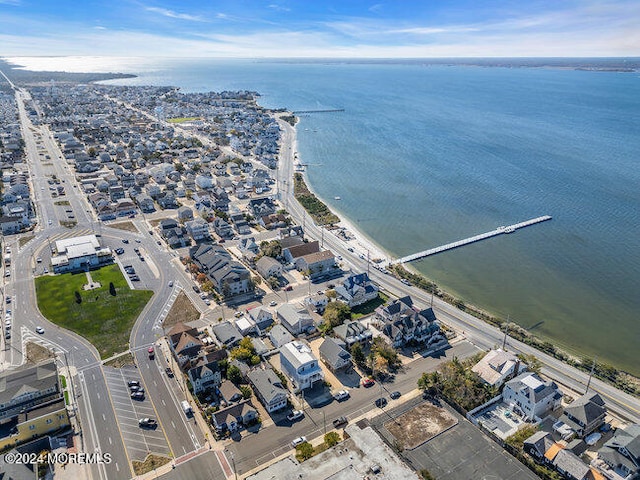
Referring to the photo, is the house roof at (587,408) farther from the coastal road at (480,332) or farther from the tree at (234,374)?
the tree at (234,374)

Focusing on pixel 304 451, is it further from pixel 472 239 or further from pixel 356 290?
pixel 472 239

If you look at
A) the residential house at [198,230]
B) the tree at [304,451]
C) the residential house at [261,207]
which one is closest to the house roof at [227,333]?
the tree at [304,451]

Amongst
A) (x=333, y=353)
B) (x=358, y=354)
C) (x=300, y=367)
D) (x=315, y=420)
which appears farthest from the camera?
(x=358, y=354)

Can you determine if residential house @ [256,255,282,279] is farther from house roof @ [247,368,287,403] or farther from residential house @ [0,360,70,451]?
residential house @ [0,360,70,451]

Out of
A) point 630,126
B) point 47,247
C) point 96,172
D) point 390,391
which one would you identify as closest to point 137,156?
point 96,172

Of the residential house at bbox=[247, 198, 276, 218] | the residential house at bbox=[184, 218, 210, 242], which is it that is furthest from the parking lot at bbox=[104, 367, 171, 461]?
the residential house at bbox=[247, 198, 276, 218]

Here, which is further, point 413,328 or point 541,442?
point 413,328

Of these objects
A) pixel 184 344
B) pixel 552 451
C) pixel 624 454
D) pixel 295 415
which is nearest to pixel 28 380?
pixel 184 344

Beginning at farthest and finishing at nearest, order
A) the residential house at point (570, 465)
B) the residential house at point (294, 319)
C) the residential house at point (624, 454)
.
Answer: the residential house at point (294, 319) → the residential house at point (624, 454) → the residential house at point (570, 465)
